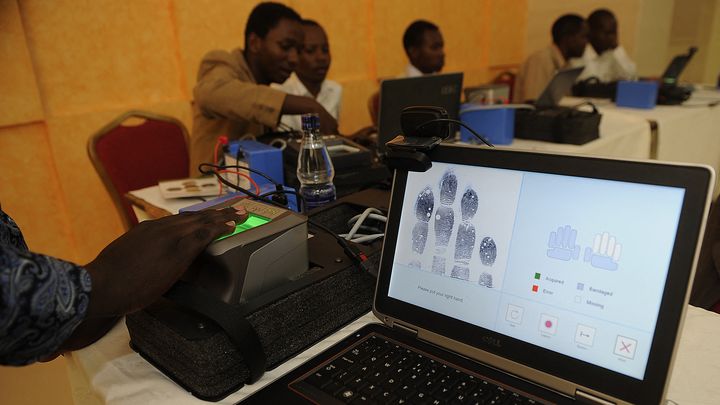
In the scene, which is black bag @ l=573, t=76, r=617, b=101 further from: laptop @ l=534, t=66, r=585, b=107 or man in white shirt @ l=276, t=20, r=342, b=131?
man in white shirt @ l=276, t=20, r=342, b=131

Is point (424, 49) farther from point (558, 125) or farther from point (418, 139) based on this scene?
point (418, 139)

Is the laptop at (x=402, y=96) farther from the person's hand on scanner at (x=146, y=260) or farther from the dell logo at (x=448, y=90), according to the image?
the person's hand on scanner at (x=146, y=260)

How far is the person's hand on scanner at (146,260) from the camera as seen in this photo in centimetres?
→ 62

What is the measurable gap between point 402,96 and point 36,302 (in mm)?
1380

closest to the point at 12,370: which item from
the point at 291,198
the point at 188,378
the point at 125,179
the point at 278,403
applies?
the point at 125,179

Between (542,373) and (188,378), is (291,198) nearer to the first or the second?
(188,378)

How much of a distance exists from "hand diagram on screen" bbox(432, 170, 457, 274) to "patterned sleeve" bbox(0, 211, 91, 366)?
1.54 ft

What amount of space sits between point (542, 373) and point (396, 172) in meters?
0.35

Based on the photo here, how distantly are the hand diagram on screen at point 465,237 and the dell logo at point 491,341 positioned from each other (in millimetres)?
85

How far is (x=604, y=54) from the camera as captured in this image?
4375 millimetres

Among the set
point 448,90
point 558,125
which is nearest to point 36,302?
point 448,90

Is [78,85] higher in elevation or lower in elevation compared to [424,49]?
lower

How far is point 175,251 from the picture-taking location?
2.23ft

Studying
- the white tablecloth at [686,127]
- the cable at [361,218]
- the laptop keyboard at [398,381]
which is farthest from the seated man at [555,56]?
the laptop keyboard at [398,381]
